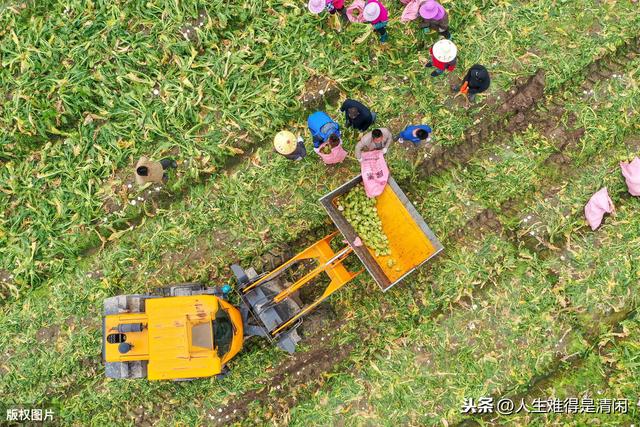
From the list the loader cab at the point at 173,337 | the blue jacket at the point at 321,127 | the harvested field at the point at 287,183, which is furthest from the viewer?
the harvested field at the point at 287,183

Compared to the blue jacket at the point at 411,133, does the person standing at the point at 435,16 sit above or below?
above

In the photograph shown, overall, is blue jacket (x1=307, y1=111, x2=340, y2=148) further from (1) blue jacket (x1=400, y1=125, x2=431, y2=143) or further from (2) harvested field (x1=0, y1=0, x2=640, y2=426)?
(1) blue jacket (x1=400, y1=125, x2=431, y2=143)

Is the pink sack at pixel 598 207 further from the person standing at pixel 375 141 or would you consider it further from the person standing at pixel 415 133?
the person standing at pixel 375 141

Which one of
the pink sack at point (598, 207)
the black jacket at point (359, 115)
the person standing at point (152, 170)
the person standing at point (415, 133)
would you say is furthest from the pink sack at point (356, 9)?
the pink sack at point (598, 207)

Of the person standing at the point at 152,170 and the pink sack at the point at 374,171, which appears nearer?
the pink sack at the point at 374,171

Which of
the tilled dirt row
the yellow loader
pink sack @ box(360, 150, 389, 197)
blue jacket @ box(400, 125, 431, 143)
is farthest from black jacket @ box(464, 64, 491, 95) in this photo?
the yellow loader

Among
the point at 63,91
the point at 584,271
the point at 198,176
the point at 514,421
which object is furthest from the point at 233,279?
the point at 584,271

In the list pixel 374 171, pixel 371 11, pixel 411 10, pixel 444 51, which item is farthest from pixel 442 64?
pixel 374 171
